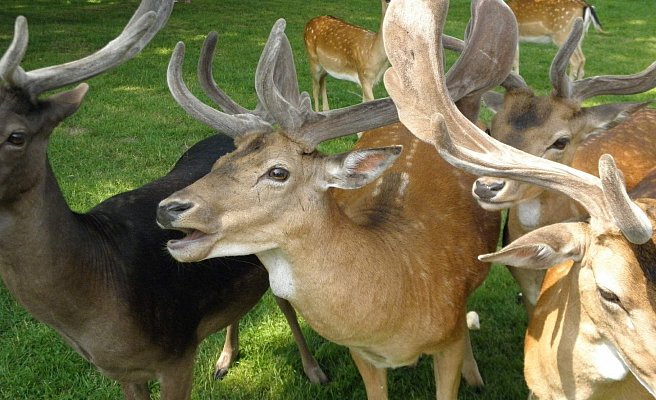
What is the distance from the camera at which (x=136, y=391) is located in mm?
3227

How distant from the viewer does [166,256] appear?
301cm

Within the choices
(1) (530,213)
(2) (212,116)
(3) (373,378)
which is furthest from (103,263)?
(1) (530,213)

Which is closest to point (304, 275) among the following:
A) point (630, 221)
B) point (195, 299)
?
point (195, 299)

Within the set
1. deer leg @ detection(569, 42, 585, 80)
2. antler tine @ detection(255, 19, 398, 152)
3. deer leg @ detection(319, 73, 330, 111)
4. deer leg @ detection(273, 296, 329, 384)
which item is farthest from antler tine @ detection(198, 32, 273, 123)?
deer leg @ detection(569, 42, 585, 80)

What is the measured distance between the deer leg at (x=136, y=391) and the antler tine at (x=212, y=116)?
4.45 ft

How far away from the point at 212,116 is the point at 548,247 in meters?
1.34

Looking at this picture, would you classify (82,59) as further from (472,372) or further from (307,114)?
(472,372)

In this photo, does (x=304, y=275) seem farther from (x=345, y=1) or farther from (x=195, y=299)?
(x=345, y=1)

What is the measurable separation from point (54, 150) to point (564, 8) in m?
8.07

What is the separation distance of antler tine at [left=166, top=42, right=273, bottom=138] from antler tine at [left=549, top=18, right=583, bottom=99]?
62.1 inches

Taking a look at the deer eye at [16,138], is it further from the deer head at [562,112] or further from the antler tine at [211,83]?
the deer head at [562,112]

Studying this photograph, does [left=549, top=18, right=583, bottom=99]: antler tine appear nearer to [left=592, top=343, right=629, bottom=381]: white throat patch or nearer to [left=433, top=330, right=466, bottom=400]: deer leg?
[left=433, top=330, right=466, bottom=400]: deer leg

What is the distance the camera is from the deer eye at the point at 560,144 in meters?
3.29

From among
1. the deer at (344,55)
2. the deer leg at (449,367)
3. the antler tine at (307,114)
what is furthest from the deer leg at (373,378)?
the deer at (344,55)
